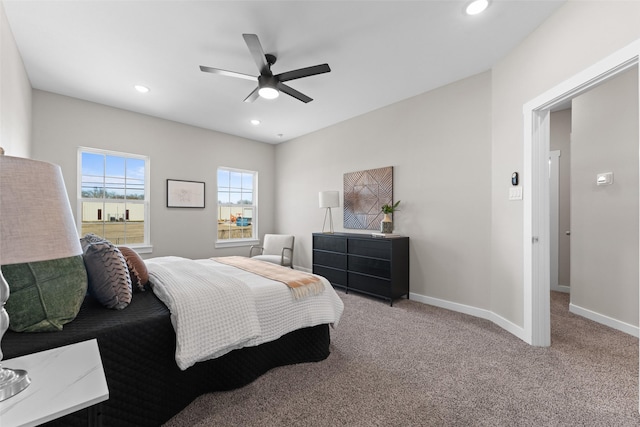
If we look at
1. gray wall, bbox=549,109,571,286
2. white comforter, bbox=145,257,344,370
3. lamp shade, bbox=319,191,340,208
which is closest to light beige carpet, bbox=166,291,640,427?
white comforter, bbox=145,257,344,370

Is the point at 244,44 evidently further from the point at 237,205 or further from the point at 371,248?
the point at 237,205

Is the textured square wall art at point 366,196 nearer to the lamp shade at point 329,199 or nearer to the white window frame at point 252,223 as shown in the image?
the lamp shade at point 329,199

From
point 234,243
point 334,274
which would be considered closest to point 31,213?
point 334,274

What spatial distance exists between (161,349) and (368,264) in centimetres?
265

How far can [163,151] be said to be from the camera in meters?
4.43

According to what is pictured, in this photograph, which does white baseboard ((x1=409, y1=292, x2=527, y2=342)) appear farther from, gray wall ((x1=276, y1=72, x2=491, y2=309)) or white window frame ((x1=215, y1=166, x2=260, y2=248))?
white window frame ((x1=215, y1=166, x2=260, y2=248))

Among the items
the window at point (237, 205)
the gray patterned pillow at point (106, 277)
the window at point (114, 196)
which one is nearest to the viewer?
the gray patterned pillow at point (106, 277)

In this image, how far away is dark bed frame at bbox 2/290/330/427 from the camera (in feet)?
3.97

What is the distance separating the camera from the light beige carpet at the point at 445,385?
1.55 meters

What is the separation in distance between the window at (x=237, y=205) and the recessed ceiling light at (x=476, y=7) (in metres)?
4.35

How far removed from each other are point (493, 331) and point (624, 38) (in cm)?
245

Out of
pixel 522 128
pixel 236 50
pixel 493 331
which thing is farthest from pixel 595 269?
pixel 236 50

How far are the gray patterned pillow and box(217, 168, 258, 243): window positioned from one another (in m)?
3.57

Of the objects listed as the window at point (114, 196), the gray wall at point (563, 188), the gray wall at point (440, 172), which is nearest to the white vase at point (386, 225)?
the gray wall at point (440, 172)
